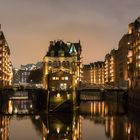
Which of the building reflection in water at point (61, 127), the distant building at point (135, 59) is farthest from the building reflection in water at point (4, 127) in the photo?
the distant building at point (135, 59)

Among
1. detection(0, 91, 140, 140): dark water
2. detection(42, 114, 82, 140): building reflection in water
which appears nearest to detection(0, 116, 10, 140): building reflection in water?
detection(0, 91, 140, 140): dark water

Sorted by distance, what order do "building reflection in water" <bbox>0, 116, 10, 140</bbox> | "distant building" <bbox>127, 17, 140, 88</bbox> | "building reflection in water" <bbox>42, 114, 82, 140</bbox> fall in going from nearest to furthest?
"building reflection in water" <bbox>0, 116, 10, 140</bbox> < "building reflection in water" <bbox>42, 114, 82, 140</bbox> < "distant building" <bbox>127, 17, 140, 88</bbox>

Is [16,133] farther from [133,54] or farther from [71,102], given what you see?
[133,54]

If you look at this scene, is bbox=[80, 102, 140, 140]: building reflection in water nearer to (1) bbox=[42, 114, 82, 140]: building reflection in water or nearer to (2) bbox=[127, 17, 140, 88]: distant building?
(1) bbox=[42, 114, 82, 140]: building reflection in water

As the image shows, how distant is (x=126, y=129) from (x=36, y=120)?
85.7ft

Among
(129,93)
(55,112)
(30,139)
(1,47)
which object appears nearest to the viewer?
(30,139)

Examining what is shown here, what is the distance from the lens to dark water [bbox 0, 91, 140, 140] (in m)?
89.3

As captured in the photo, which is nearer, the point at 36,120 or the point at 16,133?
the point at 16,133

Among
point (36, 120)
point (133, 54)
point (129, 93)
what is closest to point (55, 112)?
point (36, 120)

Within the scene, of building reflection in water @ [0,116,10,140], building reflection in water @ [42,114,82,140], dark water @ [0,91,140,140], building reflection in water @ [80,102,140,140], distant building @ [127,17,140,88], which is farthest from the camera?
distant building @ [127,17,140,88]

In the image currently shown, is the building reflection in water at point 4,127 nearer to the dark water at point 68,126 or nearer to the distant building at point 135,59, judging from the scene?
the dark water at point 68,126

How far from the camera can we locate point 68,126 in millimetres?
104688

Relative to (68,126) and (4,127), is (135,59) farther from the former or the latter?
(4,127)

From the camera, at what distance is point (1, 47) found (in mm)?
186625
